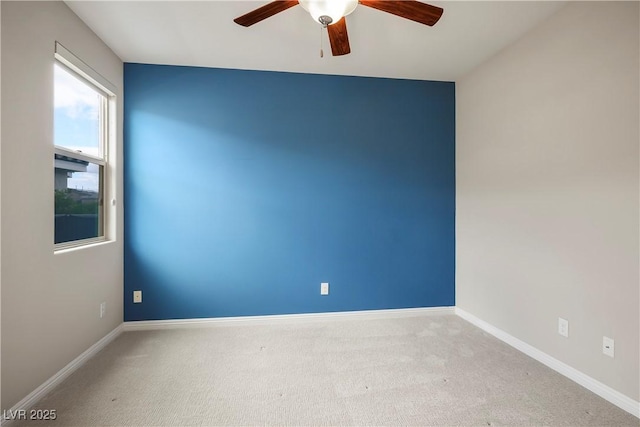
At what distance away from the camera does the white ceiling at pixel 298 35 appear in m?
1.87

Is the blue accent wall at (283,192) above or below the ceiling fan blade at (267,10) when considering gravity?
below

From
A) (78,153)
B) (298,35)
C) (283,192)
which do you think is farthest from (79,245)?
(298,35)

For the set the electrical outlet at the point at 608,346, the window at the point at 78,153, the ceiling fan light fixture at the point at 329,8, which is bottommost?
the electrical outlet at the point at 608,346

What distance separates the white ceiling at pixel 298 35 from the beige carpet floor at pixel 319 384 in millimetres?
2474

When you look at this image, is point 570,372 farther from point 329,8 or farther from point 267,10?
point 267,10

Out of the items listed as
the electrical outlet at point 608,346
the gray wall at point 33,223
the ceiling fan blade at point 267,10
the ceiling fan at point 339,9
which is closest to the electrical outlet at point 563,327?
the electrical outlet at point 608,346

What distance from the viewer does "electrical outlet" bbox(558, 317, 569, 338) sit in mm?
1891

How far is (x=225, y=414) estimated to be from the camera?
154cm

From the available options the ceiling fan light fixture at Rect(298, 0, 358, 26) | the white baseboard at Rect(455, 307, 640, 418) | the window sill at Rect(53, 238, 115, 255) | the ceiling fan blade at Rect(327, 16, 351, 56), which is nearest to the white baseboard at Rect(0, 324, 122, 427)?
the window sill at Rect(53, 238, 115, 255)

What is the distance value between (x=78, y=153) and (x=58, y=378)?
5.00 ft

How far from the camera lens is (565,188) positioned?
6.20ft

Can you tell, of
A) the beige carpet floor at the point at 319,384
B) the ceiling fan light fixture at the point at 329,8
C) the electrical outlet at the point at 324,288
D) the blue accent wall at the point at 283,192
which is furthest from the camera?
the electrical outlet at the point at 324,288

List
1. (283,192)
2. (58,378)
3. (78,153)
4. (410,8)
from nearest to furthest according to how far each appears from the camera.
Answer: (410,8), (58,378), (78,153), (283,192)

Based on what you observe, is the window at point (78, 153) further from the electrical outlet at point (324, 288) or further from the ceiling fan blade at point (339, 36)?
the electrical outlet at point (324, 288)
